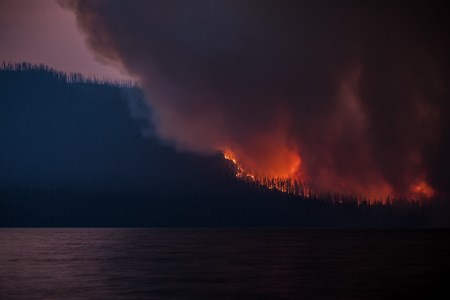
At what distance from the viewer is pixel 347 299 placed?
267 ft

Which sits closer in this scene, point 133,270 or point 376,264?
point 133,270

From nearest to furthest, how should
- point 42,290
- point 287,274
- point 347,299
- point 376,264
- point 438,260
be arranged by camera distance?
point 347,299, point 42,290, point 287,274, point 376,264, point 438,260

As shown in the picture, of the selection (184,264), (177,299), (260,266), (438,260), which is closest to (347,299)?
(177,299)

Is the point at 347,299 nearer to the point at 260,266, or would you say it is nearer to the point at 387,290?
the point at 387,290

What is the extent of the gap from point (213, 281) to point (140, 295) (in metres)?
18.5

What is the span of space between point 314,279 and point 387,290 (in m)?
17.5

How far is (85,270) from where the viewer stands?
395 feet

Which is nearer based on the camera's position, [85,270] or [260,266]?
[85,270]

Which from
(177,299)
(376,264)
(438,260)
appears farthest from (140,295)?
(438,260)

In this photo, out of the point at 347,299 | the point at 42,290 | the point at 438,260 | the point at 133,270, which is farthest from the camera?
the point at 438,260

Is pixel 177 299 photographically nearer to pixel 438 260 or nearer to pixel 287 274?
pixel 287 274

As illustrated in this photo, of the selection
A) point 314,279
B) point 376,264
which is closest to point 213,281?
point 314,279

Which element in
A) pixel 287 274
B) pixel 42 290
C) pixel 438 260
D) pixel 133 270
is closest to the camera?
pixel 42 290

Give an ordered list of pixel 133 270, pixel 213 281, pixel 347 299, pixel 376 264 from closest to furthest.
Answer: pixel 347 299
pixel 213 281
pixel 133 270
pixel 376 264
